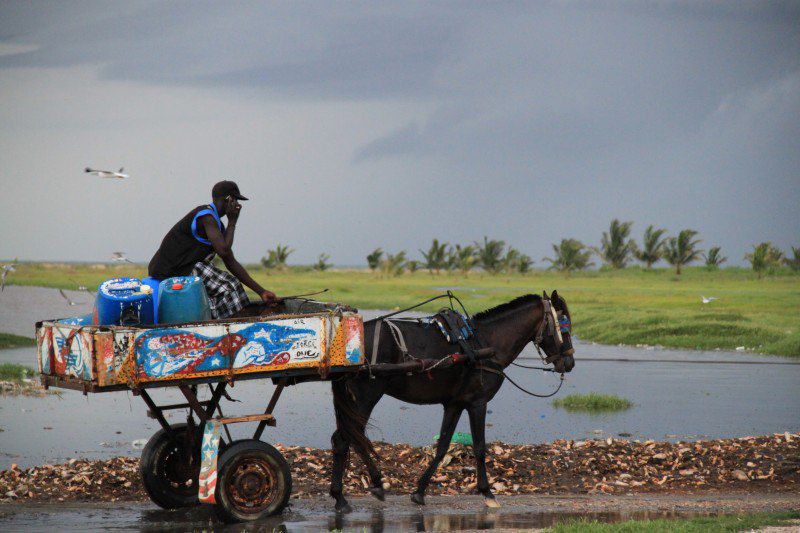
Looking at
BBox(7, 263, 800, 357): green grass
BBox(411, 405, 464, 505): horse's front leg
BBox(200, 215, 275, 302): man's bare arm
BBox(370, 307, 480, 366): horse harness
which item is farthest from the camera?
BBox(7, 263, 800, 357): green grass

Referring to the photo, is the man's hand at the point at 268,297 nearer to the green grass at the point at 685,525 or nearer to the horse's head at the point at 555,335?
the horse's head at the point at 555,335

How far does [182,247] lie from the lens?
8922 millimetres

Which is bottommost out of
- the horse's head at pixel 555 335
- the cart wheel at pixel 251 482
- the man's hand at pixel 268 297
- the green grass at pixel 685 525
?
the green grass at pixel 685 525

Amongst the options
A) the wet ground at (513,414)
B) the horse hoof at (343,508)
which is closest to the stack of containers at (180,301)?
the horse hoof at (343,508)

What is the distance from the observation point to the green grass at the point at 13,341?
95.5ft

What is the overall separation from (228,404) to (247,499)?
33.3ft

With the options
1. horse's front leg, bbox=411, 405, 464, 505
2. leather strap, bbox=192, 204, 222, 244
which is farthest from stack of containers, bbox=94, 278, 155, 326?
horse's front leg, bbox=411, 405, 464, 505

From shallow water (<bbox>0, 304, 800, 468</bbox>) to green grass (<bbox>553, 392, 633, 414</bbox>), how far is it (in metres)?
0.29

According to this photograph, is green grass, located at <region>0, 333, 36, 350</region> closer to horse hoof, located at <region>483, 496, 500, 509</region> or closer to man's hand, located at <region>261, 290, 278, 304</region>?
man's hand, located at <region>261, 290, 278, 304</region>

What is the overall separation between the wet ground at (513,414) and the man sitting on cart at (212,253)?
503 cm

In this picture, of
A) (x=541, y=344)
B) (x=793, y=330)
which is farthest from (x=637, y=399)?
(x=793, y=330)

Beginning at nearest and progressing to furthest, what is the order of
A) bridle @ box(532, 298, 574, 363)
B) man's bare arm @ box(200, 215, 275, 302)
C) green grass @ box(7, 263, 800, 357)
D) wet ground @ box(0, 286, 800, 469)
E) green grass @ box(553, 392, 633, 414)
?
man's bare arm @ box(200, 215, 275, 302)
bridle @ box(532, 298, 574, 363)
wet ground @ box(0, 286, 800, 469)
green grass @ box(553, 392, 633, 414)
green grass @ box(7, 263, 800, 357)

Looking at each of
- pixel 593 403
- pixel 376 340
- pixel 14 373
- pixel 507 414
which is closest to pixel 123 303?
pixel 376 340

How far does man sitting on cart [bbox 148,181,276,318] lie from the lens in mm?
8859
